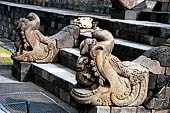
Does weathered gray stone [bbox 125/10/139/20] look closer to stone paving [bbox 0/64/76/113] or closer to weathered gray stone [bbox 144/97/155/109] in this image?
stone paving [bbox 0/64/76/113]

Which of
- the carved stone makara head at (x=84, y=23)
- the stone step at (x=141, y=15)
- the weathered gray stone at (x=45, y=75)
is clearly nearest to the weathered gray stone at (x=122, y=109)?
the weathered gray stone at (x=45, y=75)

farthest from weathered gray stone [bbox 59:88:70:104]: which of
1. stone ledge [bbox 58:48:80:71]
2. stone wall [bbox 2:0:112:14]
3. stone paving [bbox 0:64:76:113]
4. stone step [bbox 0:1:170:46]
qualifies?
stone wall [bbox 2:0:112:14]

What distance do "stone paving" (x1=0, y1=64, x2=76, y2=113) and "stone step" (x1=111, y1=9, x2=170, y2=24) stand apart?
379 centimetres

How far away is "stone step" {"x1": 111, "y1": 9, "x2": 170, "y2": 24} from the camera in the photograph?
9.06m

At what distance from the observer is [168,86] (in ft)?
16.8

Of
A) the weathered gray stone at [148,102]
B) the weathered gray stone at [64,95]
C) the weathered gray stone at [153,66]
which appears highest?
the weathered gray stone at [153,66]

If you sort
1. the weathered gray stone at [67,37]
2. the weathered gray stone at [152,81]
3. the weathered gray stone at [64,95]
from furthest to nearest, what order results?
the weathered gray stone at [67,37] → the weathered gray stone at [64,95] → the weathered gray stone at [152,81]

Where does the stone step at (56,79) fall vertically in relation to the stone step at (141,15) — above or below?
below

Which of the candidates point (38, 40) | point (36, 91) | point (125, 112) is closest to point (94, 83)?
point (125, 112)

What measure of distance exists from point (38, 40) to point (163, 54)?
13.2 feet

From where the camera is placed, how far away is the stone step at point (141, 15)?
9.06 meters

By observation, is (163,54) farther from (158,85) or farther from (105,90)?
(105,90)

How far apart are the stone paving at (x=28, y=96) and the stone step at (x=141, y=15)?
3.79 m

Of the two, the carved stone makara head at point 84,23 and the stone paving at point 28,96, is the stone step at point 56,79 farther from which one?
the carved stone makara head at point 84,23
